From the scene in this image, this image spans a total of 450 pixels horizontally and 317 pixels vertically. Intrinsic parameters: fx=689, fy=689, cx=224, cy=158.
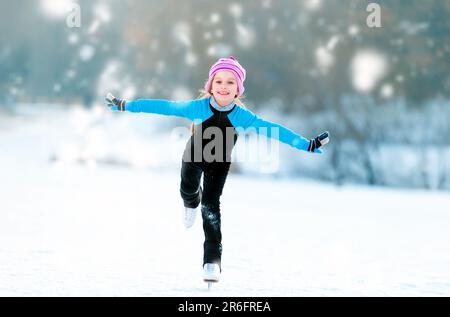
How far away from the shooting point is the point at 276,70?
48.2ft

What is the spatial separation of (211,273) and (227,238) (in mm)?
2801

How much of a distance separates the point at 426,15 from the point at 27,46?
9786 mm

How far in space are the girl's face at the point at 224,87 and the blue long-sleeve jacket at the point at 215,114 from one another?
0.13 ft

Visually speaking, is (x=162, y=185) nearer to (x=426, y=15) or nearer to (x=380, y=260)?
(x=426, y=15)

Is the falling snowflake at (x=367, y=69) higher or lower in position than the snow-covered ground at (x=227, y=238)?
higher

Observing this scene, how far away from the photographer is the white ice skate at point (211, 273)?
160 inches

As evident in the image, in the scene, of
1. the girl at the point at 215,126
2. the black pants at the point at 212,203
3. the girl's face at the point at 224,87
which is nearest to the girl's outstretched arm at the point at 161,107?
the girl at the point at 215,126

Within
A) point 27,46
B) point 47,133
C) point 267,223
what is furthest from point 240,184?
point 47,133

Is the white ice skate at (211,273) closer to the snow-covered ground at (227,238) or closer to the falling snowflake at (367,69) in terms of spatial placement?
the snow-covered ground at (227,238)

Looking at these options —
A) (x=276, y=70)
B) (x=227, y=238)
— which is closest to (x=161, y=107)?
(x=227, y=238)

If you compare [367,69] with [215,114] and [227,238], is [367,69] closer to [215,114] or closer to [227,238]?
[227,238]
